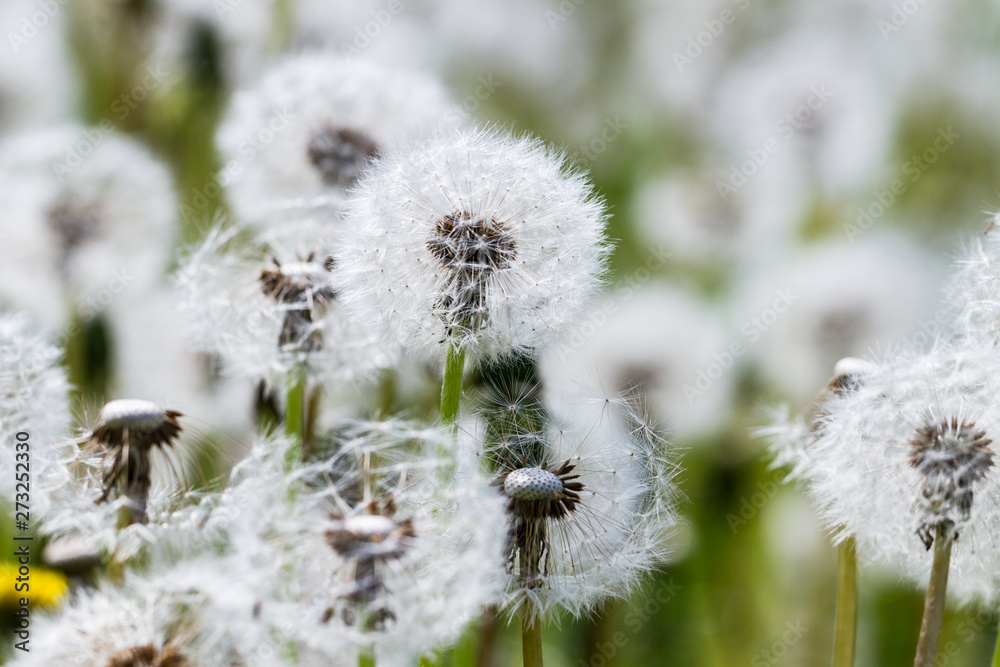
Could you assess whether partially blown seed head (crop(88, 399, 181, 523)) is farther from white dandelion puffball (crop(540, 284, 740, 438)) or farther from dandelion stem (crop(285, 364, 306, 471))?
white dandelion puffball (crop(540, 284, 740, 438))

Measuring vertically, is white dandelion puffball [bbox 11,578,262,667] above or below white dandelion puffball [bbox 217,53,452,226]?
below

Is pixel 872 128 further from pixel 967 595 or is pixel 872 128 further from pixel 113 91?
pixel 113 91

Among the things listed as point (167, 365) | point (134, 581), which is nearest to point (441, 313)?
point (134, 581)

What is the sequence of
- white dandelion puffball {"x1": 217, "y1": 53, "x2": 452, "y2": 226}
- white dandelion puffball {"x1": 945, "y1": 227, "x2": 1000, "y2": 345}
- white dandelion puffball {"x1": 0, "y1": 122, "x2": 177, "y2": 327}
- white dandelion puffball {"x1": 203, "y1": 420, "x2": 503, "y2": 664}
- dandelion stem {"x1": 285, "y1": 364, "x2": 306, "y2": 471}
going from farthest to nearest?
white dandelion puffball {"x1": 0, "y1": 122, "x2": 177, "y2": 327}
white dandelion puffball {"x1": 217, "y1": 53, "x2": 452, "y2": 226}
dandelion stem {"x1": 285, "y1": 364, "x2": 306, "y2": 471}
white dandelion puffball {"x1": 945, "y1": 227, "x2": 1000, "y2": 345}
white dandelion puffball {"x1": 203, "y1": 420, "x2": 503, "y2": 664}

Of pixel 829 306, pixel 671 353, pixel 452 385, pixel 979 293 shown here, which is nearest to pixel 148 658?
pixel 452 385

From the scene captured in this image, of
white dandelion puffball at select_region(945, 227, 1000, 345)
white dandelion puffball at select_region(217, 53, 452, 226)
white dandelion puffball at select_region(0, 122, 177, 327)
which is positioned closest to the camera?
white dandelion puffball at select_region(945, 227, 1000, 345)

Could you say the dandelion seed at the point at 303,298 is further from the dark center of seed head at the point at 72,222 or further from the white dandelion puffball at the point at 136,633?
the dark center of seed head at the point at 72,222

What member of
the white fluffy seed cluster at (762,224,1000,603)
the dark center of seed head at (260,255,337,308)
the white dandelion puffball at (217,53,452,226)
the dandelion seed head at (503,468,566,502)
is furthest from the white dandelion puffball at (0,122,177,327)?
the white fluffy seed cluster at (762,224,1000,603)
